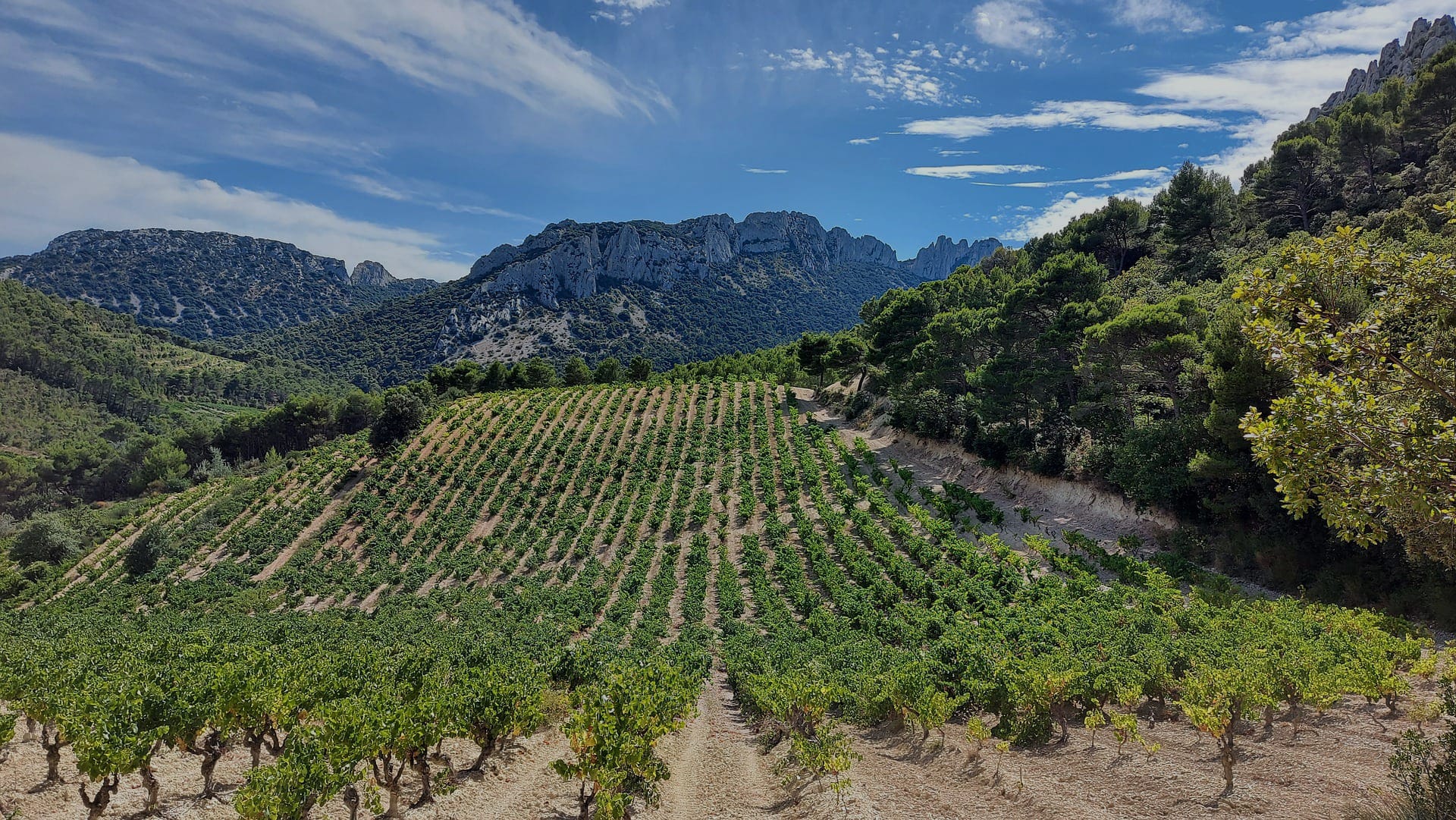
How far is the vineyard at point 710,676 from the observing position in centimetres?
891

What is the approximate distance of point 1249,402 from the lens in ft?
68.5

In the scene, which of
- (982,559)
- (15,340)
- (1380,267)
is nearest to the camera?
(1380,267)

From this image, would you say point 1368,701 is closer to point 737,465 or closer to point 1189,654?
point 1189,654

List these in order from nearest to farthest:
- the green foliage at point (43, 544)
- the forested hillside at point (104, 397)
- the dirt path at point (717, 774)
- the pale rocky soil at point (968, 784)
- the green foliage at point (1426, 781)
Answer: the green foliage at point (1426, 781), the pale rocky soil at point (968, 784), the dirt path at point (717, 774), the green foliage at point (43, 544), the forested hillside at point (104, 397)

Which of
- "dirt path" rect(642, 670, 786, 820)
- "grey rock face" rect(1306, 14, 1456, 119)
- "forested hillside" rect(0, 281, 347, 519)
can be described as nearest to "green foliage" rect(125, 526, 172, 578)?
"forested hillside" rect(0, 281, 347, 519)

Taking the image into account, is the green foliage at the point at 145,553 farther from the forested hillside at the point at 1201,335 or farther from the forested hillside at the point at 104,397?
the forested hillside at the point at 1201,335

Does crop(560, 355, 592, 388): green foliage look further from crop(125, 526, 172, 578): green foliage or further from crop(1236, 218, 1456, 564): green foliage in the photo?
crop(1236, 218, 1456, 564): green foliage

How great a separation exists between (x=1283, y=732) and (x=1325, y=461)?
6570 millimetres

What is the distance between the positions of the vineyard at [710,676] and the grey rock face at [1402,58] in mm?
79951

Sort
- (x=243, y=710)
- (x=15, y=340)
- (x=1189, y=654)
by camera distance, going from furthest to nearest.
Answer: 1. (x=15, y=340)
2. (x=1189, y=654)
3. (x=243, y=710)

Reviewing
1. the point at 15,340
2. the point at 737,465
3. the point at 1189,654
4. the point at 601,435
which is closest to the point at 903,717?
the point at 1189,654

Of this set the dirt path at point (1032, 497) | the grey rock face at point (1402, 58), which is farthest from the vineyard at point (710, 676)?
the grey rock face at point (1402, 58)

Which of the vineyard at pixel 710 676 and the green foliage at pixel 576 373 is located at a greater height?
the green foliage at pixel 576 373

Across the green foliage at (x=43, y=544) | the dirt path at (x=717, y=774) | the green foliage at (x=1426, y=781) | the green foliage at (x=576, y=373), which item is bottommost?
the green foliage at (x=43, y=544)
